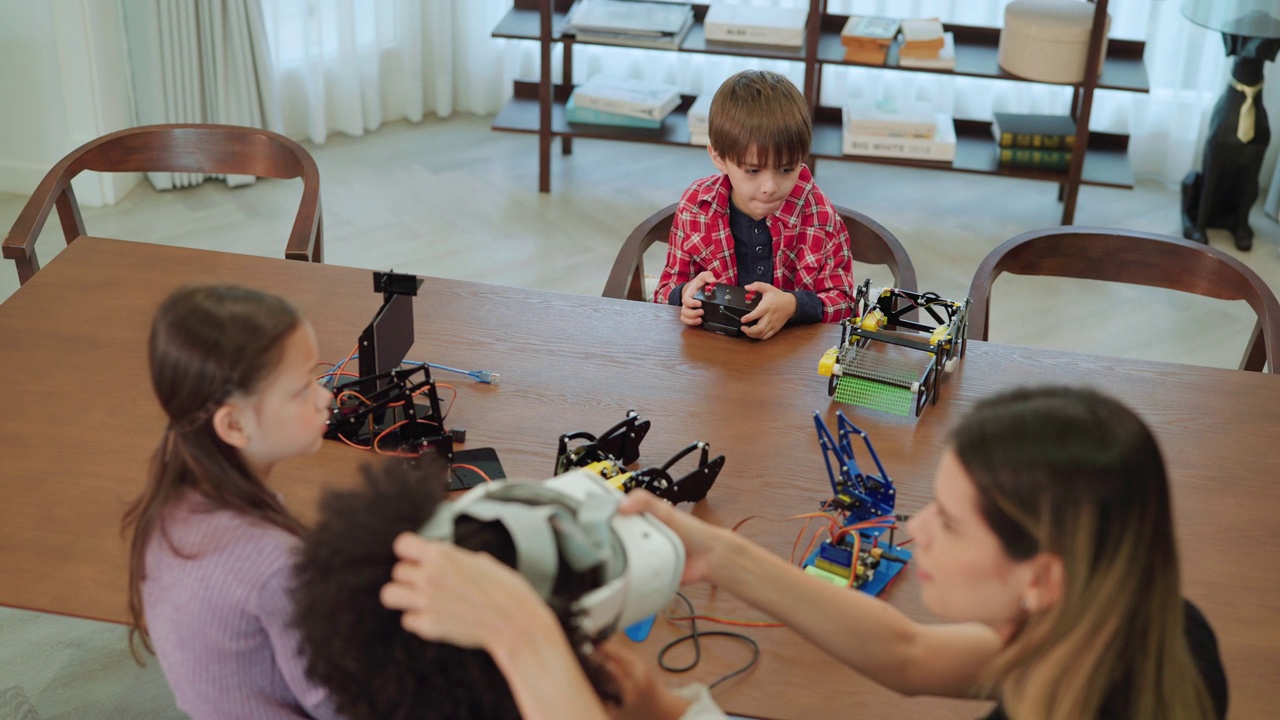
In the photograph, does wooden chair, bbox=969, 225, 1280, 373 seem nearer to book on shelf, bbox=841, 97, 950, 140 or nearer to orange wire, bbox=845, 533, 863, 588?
orange wire, bbox=845, 533, 863, 588

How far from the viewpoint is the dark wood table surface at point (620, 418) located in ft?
4.96

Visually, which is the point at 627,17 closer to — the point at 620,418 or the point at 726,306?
the point at 726,306

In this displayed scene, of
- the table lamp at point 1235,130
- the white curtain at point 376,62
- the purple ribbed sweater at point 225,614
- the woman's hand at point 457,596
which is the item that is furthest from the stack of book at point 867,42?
the woman's hand at point 457,596

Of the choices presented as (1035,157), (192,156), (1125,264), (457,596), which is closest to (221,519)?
(457,596)

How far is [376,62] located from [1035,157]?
7.88 ft

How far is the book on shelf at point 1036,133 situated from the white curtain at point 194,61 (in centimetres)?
248

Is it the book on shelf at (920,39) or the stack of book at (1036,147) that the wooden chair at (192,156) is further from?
the stack of book at (1036,147)

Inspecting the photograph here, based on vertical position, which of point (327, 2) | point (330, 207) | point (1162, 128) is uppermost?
point (327, 2)

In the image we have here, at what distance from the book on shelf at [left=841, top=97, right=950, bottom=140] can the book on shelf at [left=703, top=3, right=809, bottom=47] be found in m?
0.30

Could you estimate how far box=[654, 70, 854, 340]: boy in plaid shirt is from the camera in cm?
222

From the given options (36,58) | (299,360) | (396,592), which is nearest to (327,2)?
(36,58)

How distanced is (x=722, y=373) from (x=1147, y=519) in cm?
101

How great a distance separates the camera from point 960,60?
4.10 m

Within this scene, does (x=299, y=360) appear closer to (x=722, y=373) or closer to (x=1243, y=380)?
(x=722, y=373)
